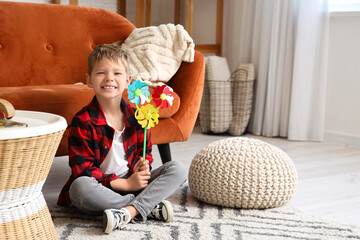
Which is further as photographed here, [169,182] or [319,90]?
[319,90]

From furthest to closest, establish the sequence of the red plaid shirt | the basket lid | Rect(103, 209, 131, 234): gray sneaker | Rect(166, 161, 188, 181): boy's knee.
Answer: Rect(166, 161, 188, 181): boy's knee
the red plaid shirt
Rect(103, 209, 131, 234): gray sneaker
the basket lid

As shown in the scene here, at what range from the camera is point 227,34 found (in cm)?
407

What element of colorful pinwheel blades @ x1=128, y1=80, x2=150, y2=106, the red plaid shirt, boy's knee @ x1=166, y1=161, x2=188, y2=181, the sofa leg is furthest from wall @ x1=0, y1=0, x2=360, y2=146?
colorful pinwheel blades @ x1=128, y1=80, x2=150, y2=106

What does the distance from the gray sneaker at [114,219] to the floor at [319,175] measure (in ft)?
1.42

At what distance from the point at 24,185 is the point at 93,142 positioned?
0.43 metres

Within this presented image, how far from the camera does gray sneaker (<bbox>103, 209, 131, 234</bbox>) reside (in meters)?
1.49

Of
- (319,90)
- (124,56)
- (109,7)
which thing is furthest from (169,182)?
(109,7)

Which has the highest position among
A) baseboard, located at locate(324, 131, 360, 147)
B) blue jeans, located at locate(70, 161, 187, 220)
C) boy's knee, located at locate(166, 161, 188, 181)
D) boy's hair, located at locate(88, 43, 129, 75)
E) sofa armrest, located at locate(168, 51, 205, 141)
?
boy's hair, located at locate(88, 43, 129, 75)

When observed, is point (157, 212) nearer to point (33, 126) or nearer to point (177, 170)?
point (177, 170)

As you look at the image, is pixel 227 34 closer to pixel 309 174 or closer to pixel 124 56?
pixel 309 174

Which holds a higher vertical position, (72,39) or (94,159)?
(72,39)

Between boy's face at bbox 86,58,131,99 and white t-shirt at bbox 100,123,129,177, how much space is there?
0.48 feet

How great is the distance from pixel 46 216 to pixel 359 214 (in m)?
1.16

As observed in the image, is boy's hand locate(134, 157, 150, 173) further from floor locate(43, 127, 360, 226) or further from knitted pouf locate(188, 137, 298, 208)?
floor locate(43, 127, 360, 226)
